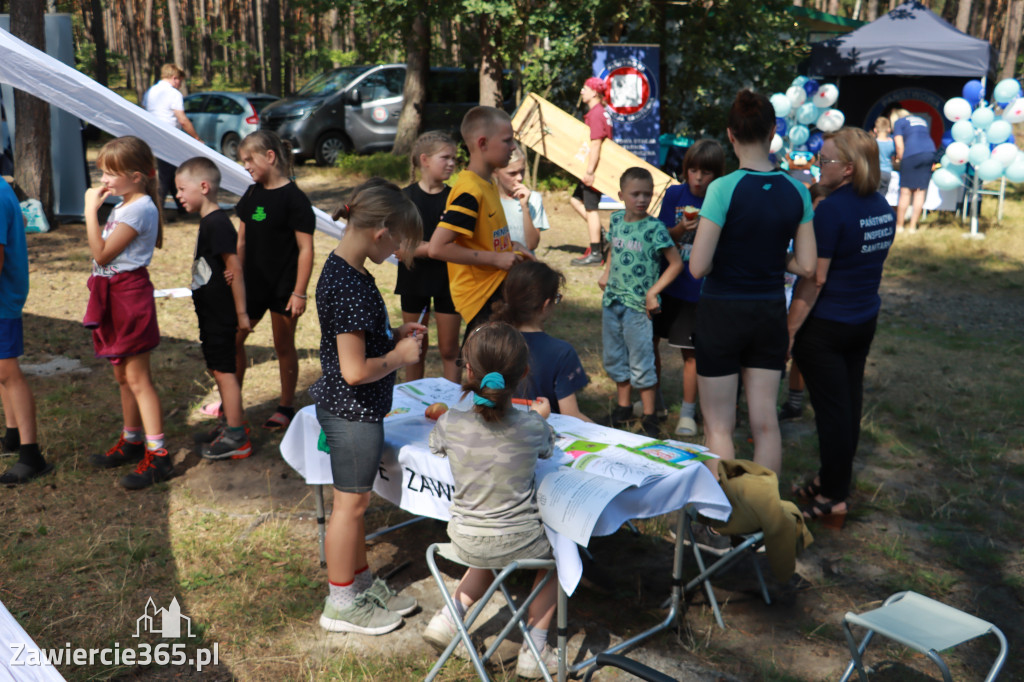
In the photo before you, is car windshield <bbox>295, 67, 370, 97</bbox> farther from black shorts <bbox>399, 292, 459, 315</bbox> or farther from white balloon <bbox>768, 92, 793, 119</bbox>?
black shorts <bbox>399, 292, 459, 315</bbox>

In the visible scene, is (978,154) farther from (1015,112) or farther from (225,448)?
(225,448)

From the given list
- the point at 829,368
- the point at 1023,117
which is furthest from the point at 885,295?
the point at 829,368

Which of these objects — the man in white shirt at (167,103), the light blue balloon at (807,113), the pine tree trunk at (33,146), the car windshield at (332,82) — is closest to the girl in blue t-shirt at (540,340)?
the man in white shirt at (167,103)

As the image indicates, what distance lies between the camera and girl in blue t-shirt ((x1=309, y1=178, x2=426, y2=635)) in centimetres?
286

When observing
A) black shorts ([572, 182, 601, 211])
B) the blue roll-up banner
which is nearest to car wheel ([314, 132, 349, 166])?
the blue roll-up banner

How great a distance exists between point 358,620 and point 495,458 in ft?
3.15

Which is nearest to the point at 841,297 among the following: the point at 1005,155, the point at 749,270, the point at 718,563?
the point at 749,270

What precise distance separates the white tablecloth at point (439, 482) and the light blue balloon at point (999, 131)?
10524 millimetres

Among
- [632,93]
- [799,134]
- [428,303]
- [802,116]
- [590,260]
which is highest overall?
[632,93]

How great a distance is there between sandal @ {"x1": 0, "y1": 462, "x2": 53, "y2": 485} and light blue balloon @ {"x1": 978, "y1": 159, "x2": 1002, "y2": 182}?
A: 11575 millimetres

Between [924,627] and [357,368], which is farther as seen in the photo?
[357,368]

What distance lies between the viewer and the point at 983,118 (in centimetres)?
1147

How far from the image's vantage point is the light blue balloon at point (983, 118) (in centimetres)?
1143

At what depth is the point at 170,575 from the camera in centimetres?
354
